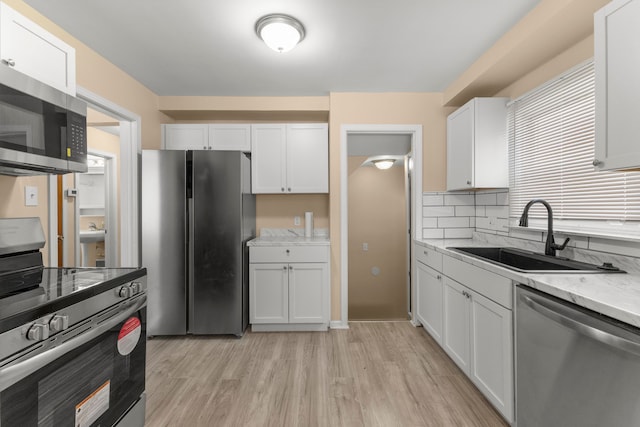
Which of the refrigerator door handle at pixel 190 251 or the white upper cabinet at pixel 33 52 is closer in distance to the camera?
the white upper cabinet at pixel 33 52

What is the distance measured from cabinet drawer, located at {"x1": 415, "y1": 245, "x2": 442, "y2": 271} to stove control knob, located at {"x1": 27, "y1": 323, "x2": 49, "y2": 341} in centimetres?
Result: 239

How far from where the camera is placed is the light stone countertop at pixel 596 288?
100 cm

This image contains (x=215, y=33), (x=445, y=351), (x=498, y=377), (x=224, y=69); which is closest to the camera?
(x=498, y=377)

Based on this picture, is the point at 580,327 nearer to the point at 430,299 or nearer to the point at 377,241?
the point at 430,299

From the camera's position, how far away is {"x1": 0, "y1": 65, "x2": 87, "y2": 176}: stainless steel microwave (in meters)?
1.22

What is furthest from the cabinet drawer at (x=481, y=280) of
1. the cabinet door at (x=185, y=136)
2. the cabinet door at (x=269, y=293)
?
the cabinet door at (x=185, y=136)

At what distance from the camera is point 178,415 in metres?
1.80

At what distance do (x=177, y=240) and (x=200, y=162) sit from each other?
0.76 m

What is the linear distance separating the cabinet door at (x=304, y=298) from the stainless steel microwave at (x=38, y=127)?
6.28ft

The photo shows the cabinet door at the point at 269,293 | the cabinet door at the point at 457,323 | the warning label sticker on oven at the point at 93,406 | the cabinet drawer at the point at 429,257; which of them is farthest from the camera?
the cabinet door at the point at 269,293

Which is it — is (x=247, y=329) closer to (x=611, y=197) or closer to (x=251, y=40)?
(x=251, y=40)

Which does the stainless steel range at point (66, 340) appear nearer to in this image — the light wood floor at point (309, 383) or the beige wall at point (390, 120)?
the light wood floor at point (309, 383)

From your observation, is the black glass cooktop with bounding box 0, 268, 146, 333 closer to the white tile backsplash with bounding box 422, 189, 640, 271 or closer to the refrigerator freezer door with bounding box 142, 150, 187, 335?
the refrigerator freezer door with bounding box 142, 150, 187, 335

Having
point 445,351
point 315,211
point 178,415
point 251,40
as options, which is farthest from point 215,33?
point 445,351
